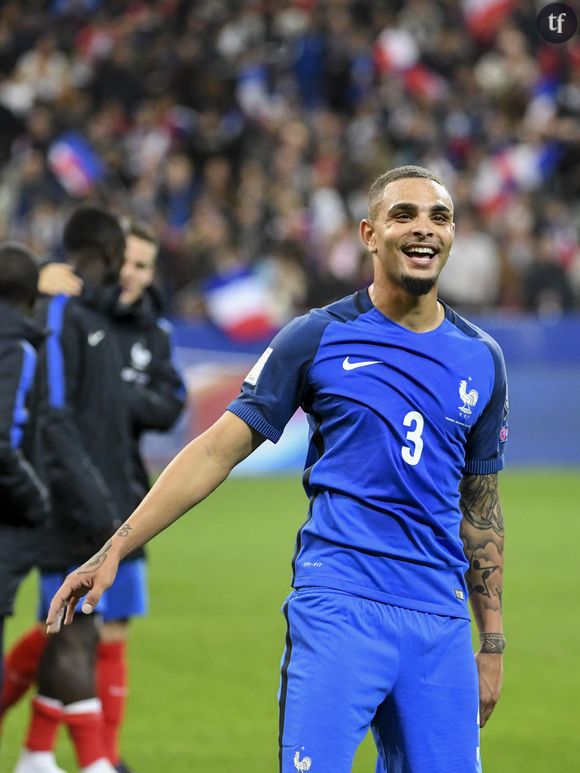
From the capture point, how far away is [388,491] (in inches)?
155

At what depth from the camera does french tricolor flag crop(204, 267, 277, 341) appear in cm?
1738

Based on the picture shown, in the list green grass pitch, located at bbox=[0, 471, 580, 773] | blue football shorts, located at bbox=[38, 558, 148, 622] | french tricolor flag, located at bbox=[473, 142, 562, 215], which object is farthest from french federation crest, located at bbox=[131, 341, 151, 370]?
french tricolor flag, located at bbox=[473, 142, 562, 215]

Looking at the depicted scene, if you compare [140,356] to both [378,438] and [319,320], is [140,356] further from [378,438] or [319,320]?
[378,438]

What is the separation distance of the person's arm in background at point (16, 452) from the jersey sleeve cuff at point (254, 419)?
1498 millimetres

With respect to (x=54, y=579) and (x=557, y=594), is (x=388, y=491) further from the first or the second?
(x=557, y=594)

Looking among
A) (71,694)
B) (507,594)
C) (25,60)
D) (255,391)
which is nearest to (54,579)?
(71,694)

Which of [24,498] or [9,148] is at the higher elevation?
[9,148]

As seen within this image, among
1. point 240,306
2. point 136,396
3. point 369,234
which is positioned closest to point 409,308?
point 369,234

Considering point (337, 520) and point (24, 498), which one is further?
point (24, 498)

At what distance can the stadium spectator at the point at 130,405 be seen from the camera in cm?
625

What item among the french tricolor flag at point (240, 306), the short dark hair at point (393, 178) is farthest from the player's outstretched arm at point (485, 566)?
the french tricolor flag at point (240, 306)

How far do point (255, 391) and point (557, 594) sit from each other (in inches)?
294

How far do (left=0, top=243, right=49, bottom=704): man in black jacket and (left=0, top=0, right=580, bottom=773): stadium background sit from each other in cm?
460

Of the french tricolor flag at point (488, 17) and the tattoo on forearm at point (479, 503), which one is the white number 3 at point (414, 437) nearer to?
the tattoo on forearm at point (479, 503)
